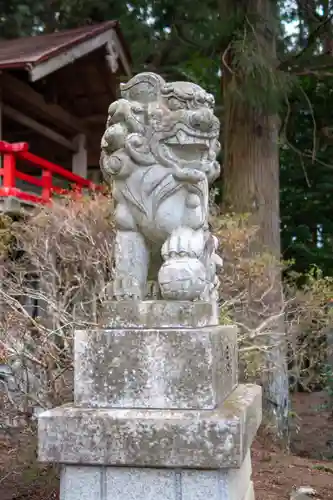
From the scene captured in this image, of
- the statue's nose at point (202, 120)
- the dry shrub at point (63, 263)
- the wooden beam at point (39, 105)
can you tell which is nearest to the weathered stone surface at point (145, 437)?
the statue's nose at point (202, 120)

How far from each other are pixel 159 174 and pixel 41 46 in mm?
6562

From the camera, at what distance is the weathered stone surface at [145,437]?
2.43 metres

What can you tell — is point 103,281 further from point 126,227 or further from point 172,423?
point 172,423

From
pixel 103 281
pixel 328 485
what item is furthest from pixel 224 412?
pixel 103 281

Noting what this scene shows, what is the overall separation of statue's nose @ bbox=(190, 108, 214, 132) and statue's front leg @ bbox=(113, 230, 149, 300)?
56 cm

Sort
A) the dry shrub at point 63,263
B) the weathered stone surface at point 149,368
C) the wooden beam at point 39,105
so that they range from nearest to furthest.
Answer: the weathered stone surface at point 149,368, the dry shrub at point 63,263, the wooden beam at point 39,105

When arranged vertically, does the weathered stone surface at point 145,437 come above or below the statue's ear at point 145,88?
below

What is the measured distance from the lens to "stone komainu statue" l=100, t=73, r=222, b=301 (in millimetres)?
2760

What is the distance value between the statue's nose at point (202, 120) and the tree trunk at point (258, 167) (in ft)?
15.0

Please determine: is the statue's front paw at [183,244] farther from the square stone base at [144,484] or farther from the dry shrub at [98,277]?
the dry shrub at [98,277]

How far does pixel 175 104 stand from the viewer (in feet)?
9.21

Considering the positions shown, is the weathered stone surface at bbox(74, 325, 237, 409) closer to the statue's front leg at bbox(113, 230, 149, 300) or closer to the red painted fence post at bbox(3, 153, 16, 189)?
the statue's front leg at bbox(113, 230, 149, 300)

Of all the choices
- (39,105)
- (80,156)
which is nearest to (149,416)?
(39,105)

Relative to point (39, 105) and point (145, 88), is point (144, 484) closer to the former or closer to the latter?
point (145, 88)
